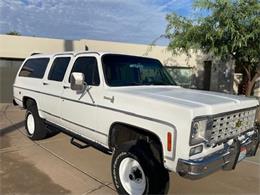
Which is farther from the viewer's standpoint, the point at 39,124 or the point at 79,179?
the point at 39,124

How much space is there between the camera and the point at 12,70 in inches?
559

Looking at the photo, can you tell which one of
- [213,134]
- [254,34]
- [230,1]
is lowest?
[213,134]

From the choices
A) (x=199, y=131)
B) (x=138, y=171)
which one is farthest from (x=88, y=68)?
(x=199, y=131)

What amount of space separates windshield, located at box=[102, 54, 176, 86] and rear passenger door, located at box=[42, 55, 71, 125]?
125 centimetres

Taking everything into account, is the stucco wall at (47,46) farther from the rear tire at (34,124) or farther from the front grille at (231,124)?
the front grille at (231,124)

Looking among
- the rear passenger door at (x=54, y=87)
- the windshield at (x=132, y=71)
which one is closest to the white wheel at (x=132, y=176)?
the windshield at (x=132, y=71)

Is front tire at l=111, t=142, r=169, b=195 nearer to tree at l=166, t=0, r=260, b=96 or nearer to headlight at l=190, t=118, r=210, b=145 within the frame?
headlight at l=190, t=118, r=210, b=145

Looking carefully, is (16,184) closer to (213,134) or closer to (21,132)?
(213,134)

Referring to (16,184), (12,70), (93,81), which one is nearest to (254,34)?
(93,81)

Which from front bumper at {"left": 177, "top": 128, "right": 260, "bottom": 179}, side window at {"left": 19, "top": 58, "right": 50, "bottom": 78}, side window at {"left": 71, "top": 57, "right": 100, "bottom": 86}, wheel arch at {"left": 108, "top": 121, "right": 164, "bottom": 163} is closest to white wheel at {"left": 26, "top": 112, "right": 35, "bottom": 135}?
side window at {"left": 19, "top": 58, "right": 50, "bottom": 78}

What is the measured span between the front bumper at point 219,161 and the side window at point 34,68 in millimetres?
4459

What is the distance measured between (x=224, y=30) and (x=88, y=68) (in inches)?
185

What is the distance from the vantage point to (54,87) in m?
5.90

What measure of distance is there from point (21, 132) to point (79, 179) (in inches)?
151
